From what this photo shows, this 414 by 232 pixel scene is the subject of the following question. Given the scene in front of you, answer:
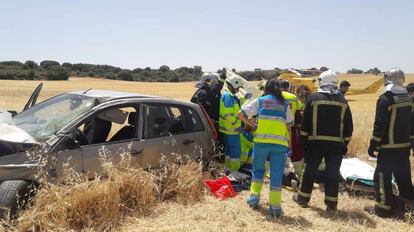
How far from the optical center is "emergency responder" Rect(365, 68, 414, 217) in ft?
18.6

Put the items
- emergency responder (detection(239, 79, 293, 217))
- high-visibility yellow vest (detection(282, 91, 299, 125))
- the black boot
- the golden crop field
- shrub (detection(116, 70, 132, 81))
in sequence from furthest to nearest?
shrub (detection(116, 70, 132, 81)) < high-visibility yellow vest (detection(282, 91, 299, 125)) < the black boot < emergency responder (detection(239, 79, 293, 217)) < the golden crop field

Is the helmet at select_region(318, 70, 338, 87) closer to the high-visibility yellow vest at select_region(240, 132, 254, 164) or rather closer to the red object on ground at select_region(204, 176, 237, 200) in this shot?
the red object on ground at select_region(204, 176, 237, 200)

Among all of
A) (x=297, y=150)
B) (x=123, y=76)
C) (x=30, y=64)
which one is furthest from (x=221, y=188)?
(x=30, y=64)

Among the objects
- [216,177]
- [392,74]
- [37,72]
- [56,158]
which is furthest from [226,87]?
[37,72]

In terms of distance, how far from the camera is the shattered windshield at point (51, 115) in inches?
208

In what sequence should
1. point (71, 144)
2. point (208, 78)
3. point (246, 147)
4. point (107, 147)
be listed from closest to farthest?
point (71, 144) → point (107, 147) → point (246, 147) → point (208, 78)

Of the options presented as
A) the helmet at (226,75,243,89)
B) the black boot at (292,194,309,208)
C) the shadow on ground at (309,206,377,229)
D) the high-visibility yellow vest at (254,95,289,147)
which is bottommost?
the shadow on ground at (309,206,377,229)

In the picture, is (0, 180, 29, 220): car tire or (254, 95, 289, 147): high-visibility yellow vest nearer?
(0, 180, 29, 220): car tire

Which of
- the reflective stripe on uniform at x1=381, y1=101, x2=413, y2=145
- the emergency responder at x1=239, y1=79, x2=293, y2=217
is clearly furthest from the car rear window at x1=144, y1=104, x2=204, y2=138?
the reflective stripe on uniform at x1=381, y1=101, x2=413, y2=145

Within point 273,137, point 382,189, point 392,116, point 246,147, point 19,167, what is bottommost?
point 382,189

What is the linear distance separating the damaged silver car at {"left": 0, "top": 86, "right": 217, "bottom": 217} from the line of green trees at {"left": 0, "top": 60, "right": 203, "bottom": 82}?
152 ft

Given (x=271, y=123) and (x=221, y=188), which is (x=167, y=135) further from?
(x=271, y=123)

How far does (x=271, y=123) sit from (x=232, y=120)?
5.69 ft

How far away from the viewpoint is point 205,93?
26.7 ft
